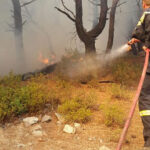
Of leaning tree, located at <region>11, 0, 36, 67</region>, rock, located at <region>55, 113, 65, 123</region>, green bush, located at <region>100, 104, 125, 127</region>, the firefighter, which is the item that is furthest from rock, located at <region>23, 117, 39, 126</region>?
leaning tree, located at <region>11, 0, 36, 67</region>

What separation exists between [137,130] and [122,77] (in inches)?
111

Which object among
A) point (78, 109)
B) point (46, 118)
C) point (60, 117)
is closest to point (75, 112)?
point (78, 109)

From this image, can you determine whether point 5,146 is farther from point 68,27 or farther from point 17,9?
point 68,27

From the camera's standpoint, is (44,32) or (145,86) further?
(44,32)

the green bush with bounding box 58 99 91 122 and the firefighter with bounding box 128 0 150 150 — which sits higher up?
the firefighter with bounding box 128 0 150 150

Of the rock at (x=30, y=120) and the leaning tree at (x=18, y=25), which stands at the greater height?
the leaning tree at (x=18, y=25)

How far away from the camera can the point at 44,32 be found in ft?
48.7

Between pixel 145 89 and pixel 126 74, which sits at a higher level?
pixel 145 89

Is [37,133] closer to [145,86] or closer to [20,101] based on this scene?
[20,101]

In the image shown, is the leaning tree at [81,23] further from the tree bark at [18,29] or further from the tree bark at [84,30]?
the tree bark at [18,29]

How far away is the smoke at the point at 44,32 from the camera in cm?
1145

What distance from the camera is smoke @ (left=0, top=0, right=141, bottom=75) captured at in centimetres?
1145

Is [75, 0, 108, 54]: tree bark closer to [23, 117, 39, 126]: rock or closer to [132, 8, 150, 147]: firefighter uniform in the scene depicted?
[23, 117, 39, 126]: rock

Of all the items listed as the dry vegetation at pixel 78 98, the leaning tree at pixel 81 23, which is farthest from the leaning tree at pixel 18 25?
the dry vegetation at pixel 78 98
